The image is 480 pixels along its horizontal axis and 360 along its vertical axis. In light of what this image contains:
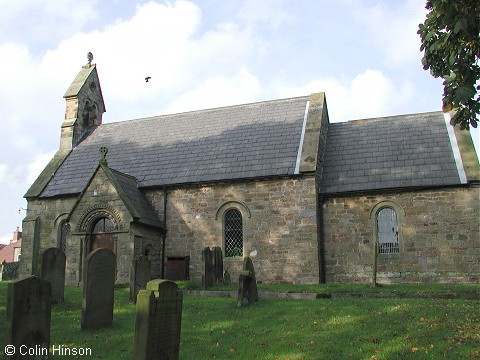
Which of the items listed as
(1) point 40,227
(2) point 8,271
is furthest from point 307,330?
(2) point 8,271

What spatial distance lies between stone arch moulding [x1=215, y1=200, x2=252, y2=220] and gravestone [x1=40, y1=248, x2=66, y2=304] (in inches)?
343

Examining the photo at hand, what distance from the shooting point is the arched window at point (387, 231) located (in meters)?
19.7

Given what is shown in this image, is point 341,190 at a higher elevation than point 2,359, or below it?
higher

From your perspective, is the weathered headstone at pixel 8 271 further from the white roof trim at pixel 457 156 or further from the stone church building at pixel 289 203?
the white roof trim at pixel 457 156

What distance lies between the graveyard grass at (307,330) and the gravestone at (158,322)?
76 cm

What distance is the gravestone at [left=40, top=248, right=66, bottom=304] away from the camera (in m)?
13.5

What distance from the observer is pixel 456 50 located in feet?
28.5

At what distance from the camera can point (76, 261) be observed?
66.3 ft

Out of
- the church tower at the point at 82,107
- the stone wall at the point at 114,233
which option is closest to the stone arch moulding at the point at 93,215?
the stone wall at the point at 114,233

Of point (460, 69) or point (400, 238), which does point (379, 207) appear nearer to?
point (400, 238)

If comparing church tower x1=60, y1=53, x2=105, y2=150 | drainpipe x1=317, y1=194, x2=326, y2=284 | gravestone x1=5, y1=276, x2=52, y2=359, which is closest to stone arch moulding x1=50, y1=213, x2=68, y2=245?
church tower x1=60, y1=53, x2=105, y2=150

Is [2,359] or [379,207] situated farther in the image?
[379,207]

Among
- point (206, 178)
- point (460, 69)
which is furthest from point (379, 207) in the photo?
point (460, 69)

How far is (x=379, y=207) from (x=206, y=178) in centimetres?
771
